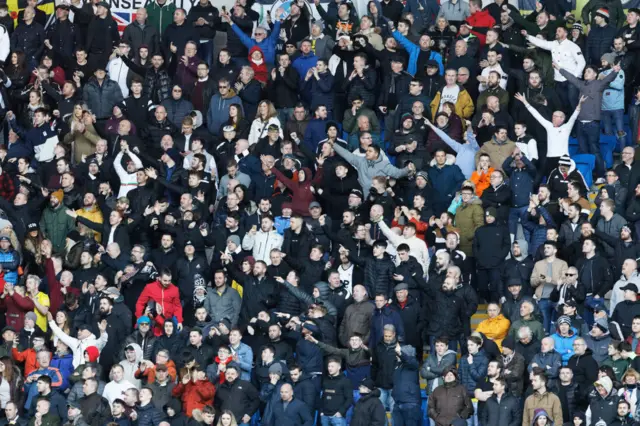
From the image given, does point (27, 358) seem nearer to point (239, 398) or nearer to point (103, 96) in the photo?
point (239, 398)

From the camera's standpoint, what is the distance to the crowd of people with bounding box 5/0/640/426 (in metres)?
21.8

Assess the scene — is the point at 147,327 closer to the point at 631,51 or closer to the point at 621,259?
the point at 621,259

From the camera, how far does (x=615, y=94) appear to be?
86.4 feet

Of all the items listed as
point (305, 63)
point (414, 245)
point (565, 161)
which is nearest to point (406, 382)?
point (414, 245)

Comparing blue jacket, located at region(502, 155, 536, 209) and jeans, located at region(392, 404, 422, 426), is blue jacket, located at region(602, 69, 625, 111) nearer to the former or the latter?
blue jacket, located at region(502, 155, 536, 209)

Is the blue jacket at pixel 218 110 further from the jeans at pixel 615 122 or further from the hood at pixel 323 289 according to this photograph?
the jeans at pixel 615 122

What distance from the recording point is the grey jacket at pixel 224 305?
2327 cm

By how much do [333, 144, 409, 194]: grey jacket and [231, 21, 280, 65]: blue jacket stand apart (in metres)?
3.59

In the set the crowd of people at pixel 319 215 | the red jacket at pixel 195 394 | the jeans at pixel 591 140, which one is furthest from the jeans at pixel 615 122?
the red jacket at pixel 195 394

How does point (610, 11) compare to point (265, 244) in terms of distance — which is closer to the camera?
point (265, 244)

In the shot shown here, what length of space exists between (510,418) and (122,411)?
442cm

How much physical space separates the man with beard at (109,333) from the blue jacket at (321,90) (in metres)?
5.36

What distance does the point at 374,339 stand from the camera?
2255cm

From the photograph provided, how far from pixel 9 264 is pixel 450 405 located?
6.33 metres
